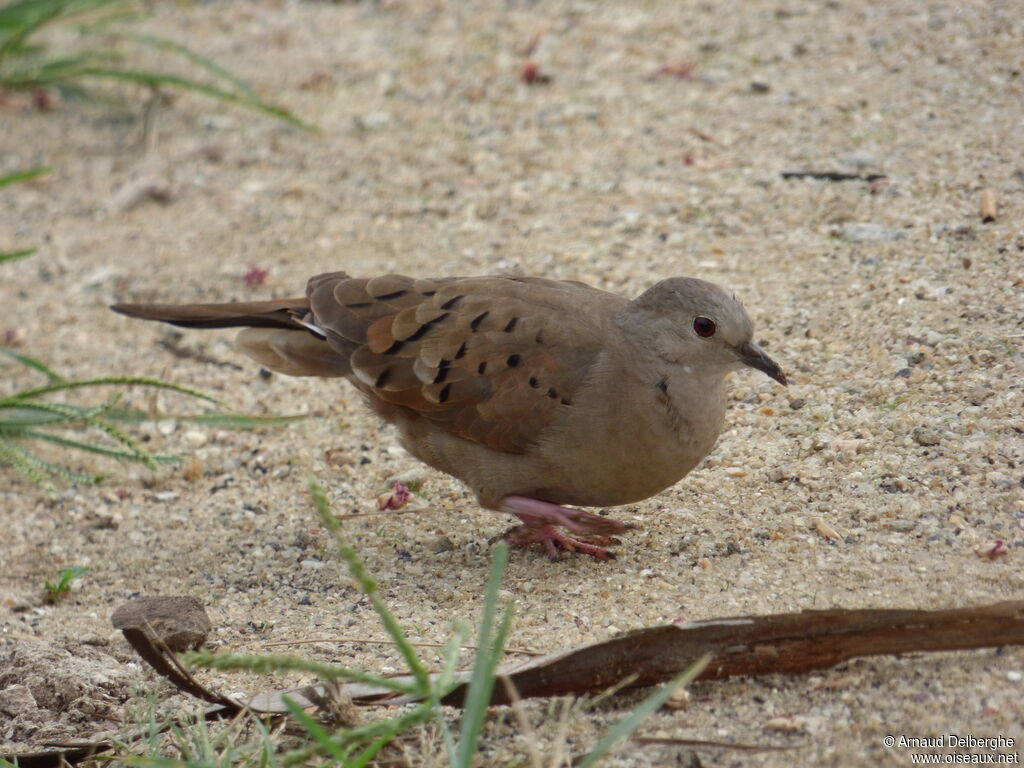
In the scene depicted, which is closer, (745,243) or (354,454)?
(354,454)

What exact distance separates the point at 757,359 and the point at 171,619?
6.21 ft

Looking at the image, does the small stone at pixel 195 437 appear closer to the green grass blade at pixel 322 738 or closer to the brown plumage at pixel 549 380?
the brown plumage at pixel 549 380

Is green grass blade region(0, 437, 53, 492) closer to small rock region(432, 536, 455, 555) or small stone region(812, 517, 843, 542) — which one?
small rock region(432, 536, 455, 555)

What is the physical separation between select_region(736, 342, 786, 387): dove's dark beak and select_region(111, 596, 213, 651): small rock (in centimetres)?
179

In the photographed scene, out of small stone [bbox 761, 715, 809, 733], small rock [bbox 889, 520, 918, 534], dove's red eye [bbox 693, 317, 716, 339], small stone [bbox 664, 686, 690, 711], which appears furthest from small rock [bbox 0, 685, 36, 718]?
small rock [bbox 889, 520, 918, 534]

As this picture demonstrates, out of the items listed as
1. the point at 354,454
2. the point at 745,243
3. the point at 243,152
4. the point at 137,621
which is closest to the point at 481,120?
the point at 243,152

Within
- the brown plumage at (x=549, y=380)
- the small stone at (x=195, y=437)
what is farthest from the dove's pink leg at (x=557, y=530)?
the small stone at (x=195, y=437)

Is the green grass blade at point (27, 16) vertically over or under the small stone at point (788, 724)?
over

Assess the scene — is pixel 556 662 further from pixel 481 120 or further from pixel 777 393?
pixel 481 120

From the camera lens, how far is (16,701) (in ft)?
11.2

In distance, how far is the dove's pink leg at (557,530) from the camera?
3891 mm

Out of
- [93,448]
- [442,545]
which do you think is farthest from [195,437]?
[442,545]

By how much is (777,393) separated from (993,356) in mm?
737

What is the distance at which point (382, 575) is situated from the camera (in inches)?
158
